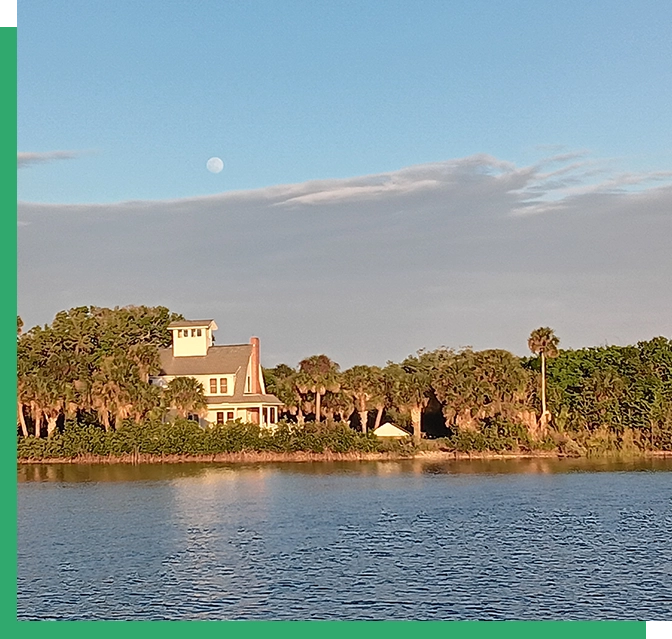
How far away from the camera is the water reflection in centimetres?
4675

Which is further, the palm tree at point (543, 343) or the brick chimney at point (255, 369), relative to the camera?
the brick chimney at point (255, 369)

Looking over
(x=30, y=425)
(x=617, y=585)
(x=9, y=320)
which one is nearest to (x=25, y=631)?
(x=9, y=320)

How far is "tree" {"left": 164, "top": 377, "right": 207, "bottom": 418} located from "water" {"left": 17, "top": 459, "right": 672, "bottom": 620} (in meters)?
8.77

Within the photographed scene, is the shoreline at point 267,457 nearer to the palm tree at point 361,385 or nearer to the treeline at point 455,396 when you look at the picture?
the treeline at point 455,396

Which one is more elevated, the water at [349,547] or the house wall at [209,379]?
the house wall at [209,379]

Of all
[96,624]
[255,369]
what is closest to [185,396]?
[255,369]

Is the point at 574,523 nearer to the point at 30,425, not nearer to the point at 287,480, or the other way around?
the point at 287,480

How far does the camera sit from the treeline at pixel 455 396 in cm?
5378

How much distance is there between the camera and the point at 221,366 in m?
59.8

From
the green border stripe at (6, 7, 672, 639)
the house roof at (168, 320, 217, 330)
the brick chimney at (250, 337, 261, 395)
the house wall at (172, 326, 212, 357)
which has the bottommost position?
the green border stripe at (6, 7, 672, 639)

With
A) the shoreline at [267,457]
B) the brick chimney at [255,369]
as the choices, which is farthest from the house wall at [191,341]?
the shoreline at [267,457]

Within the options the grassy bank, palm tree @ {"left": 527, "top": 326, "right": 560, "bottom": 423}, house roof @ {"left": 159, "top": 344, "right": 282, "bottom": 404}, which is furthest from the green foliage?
palm tree @ {"left": 527, "top": 326, "right": 560, "bottom": 423}

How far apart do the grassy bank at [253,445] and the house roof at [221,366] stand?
4.72 m

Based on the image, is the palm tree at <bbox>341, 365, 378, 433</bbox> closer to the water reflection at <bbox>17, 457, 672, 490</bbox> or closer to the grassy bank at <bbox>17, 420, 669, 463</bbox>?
the grassy bank at <bbox>17, 420, 669, 463</bbox>
